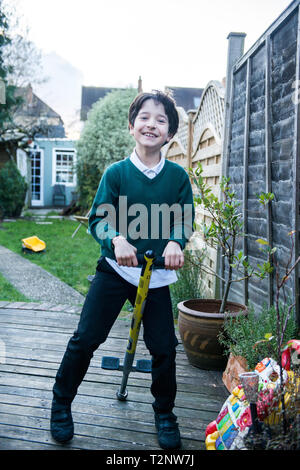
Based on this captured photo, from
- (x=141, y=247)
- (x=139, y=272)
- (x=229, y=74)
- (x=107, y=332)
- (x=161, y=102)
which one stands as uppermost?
(x=229, y=74)

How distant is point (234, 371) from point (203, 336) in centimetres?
35

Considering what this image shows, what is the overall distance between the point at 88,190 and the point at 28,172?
4.81 meters

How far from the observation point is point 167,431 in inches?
79.0

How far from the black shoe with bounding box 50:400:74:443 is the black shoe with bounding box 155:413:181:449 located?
38 centimetres

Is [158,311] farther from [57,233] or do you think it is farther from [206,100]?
[57,233]

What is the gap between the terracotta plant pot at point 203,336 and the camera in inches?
110

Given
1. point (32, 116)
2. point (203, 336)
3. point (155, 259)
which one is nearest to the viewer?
point (155, 259)

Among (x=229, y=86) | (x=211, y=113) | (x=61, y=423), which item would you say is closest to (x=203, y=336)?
(x=61, y=423)

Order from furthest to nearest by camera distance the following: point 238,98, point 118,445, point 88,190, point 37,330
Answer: point 88,190
point 238,98
point 37,330
point 118,445

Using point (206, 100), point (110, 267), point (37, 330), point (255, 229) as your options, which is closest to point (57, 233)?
point (206, 100)

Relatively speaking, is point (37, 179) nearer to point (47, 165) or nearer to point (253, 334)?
point (47, 165)

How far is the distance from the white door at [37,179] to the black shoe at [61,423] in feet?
52.5

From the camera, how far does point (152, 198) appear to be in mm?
2012

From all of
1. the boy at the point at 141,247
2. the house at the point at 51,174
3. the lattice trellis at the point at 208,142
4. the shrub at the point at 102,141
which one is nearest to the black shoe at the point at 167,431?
the boy at the point at 141,247
